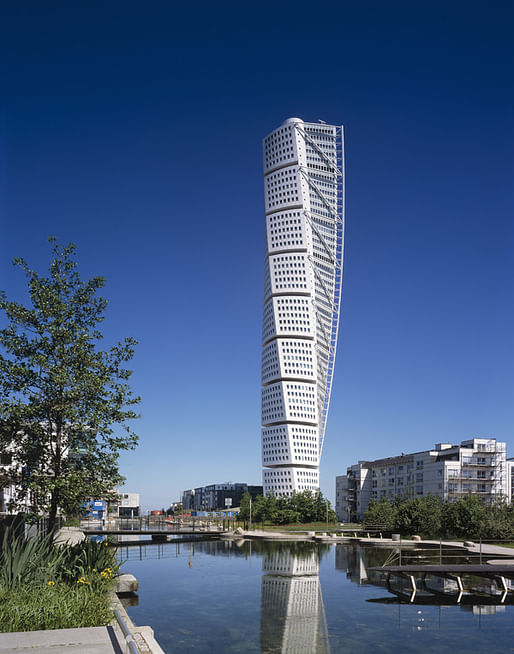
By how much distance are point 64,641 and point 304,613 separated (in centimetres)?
1086

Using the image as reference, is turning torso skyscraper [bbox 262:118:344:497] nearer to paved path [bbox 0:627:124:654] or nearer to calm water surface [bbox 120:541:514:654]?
calm water surface [bbox 120:541:514:654]

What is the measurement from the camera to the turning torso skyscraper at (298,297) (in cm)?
13400

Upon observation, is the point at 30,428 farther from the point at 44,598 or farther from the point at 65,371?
the point at 44,598

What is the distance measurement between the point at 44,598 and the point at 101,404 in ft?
23.2

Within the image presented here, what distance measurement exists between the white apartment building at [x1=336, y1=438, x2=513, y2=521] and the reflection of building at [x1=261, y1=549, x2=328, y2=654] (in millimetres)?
79741

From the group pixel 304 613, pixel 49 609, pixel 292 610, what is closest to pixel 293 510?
pixel 292 610

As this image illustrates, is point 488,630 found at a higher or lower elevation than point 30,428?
lower

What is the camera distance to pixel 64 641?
10.0 m

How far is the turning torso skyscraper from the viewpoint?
440ft

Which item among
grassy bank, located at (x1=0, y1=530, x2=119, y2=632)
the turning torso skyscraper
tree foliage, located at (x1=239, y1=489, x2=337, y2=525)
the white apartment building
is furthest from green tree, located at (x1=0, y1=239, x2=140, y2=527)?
the turning torso skyscraper

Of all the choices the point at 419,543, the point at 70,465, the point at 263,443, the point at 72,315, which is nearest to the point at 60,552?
the point at 70,465

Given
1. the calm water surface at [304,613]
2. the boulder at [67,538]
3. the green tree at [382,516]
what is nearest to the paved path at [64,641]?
the calm water surface at [304,613]

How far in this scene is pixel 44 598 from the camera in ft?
41.2

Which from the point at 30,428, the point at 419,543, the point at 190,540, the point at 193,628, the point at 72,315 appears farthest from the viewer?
the point at 190,540
